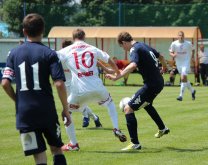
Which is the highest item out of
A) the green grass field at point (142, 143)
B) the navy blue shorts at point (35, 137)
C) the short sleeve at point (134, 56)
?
the short sleeve at point (134, 56)

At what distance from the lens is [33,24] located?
6906 millimetres

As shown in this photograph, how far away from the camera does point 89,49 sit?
1088 centimetres

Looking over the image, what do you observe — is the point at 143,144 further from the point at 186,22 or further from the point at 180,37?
the point at 186,22

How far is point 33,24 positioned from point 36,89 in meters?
0.69

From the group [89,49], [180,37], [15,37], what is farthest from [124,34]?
[15,37]

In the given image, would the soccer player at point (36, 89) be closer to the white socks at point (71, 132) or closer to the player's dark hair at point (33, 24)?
the player's dark hair at point (33, 24)

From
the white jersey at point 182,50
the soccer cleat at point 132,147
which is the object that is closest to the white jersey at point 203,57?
the white jersey at point 182,50

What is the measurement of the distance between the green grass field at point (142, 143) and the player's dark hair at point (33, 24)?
9.85ft

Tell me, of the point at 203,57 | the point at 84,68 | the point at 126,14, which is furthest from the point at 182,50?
the point at 126,14

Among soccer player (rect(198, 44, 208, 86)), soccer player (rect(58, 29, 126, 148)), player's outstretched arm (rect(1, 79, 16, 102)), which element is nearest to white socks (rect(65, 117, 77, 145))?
soccer player (rect(58, 29, 126, 148))

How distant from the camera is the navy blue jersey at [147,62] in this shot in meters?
10.5

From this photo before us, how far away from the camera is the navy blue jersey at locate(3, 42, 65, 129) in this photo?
23.0ft

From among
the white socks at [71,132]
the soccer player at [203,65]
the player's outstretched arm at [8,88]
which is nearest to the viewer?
the player's outstretched arm at [8,88]

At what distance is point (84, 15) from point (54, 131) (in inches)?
1297
